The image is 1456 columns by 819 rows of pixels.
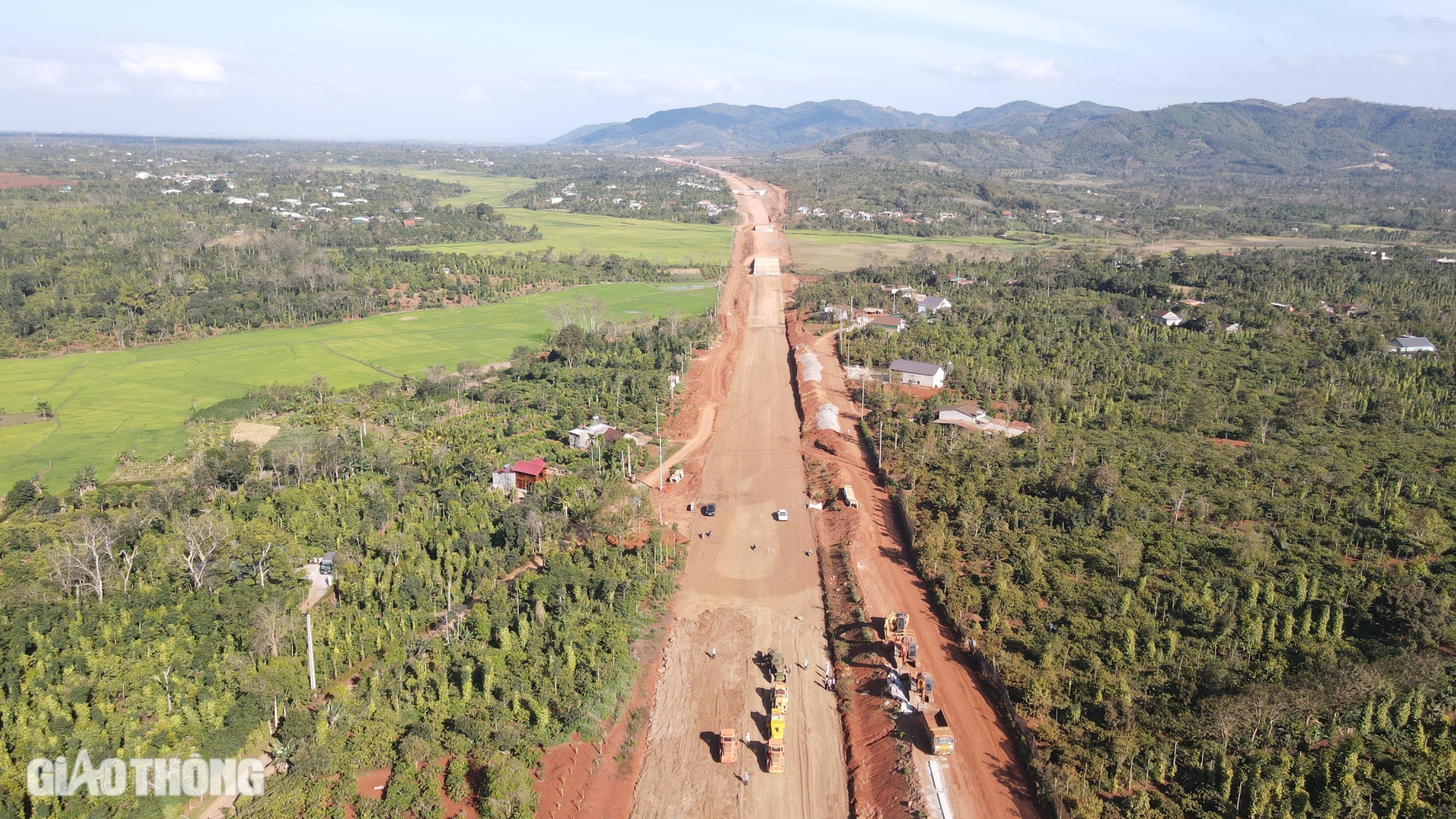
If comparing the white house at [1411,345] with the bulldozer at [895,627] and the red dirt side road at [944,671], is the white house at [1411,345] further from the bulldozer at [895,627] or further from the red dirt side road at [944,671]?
the bulldozer at [895,627]

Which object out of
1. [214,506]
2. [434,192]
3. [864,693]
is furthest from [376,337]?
[434,192]

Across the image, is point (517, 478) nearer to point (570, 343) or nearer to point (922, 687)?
point (922, 687)

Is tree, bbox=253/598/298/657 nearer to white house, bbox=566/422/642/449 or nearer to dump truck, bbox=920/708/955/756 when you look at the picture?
white house, bbox=566/422/642/449

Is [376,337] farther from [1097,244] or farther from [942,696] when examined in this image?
[1097,244]

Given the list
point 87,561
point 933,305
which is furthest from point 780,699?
point 933,305

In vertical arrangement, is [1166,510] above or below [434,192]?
below

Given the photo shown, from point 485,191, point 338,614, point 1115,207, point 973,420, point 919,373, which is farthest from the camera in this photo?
point 485,191
